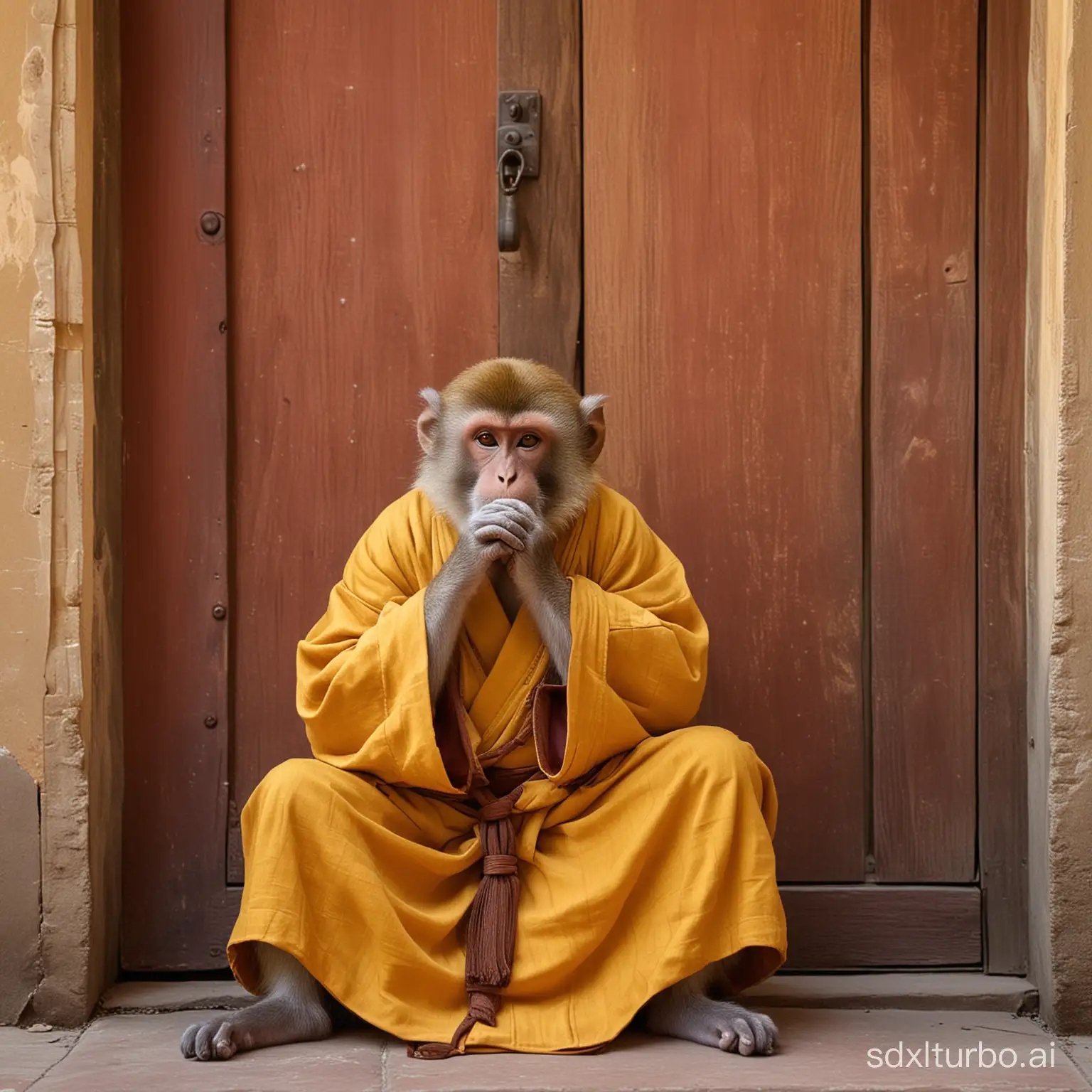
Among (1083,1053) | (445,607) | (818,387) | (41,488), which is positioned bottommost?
(1083,1053)

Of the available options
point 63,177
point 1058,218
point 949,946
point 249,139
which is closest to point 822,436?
point 1058,218

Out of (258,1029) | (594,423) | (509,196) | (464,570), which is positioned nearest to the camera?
(258,1029)

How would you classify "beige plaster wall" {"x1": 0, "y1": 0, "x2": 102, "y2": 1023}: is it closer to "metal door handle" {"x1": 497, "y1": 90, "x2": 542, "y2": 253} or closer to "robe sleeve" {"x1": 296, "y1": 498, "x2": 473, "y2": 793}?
"robe sleeve" {"x1": 296, "y1": 498, "x2": 473, "y2": 793}

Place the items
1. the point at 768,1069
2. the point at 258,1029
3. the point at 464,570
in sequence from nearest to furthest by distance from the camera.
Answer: the point at 768,1069 → the point at 258,1029 → the point at 464,570

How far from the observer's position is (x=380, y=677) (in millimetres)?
3375

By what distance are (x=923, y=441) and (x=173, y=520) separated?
1.99 metres

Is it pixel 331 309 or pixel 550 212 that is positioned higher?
pixel 550 212

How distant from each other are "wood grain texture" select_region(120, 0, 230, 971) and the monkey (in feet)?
2.06

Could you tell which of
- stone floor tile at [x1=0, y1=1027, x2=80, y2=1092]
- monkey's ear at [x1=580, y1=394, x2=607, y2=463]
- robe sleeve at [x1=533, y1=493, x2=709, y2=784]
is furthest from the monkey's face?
stone floor tile at [x1=0, y1=1027, x2=80, y2=1092]

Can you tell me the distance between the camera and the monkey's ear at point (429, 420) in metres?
3.60

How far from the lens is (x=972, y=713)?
3982mm

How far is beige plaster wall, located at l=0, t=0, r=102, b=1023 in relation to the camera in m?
3.53

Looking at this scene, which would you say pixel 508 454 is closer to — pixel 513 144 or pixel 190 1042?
pixel 513 144

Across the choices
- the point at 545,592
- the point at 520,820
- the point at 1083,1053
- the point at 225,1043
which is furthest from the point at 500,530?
the point at 1083,1053
